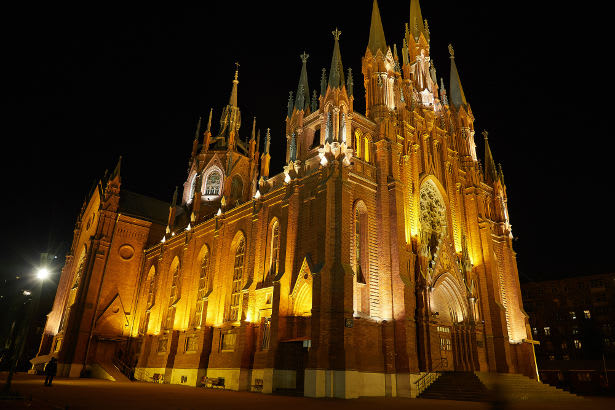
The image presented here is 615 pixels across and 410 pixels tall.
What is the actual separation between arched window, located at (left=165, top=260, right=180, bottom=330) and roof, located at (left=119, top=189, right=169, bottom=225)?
11188 mm

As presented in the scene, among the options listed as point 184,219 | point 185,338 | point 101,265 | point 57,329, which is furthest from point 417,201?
point 57,329

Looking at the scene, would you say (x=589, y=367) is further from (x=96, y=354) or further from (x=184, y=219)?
(x=96, y=354)

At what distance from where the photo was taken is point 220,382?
31.9 meters

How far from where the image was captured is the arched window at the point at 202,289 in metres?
39.0

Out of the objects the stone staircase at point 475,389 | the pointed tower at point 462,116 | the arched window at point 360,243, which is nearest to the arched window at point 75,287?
the arched window at point 360,243

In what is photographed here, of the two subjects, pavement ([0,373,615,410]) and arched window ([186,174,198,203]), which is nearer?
pavement ([0,373,615,410])

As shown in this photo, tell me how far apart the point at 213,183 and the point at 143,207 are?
387 inches

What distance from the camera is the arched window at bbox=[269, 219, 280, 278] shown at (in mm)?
31117

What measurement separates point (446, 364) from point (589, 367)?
29.1 metres

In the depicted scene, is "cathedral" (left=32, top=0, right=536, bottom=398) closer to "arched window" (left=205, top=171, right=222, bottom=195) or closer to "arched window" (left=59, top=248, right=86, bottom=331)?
"arched window" (left=59, top=248, right=86, bottom=331)

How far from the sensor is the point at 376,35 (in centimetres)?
3731

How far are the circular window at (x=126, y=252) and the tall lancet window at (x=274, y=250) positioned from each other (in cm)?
2683

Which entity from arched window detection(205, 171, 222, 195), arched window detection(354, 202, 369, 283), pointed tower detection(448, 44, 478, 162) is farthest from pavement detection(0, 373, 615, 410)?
arched window detection(205, 171, 222, 195)

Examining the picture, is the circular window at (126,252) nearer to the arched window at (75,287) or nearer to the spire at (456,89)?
the arched window at (75,287)
